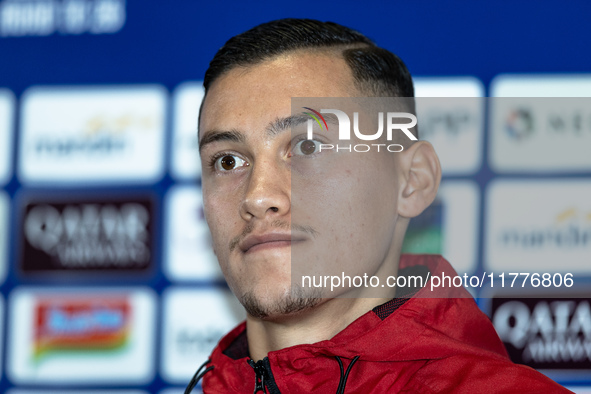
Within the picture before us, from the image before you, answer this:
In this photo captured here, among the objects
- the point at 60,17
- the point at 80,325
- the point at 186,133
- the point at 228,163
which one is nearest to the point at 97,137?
the point at 186,133

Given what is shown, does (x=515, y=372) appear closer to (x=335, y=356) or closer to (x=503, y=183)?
(x=335, y=356)

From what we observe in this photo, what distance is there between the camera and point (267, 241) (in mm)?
843

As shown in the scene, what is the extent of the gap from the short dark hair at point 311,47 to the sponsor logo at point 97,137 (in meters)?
0.56

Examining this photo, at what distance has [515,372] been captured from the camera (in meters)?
0.80

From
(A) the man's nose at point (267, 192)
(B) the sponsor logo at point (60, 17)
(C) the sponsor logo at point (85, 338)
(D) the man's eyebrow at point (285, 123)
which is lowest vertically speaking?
(C) the sponsor logo at point (85, 338)

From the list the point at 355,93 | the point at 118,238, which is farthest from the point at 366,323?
the point at 118,238

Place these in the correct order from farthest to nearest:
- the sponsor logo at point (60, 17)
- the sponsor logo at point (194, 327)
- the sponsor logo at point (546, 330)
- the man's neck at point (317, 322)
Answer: the sponsor logo at point (60, 17)
the sponsor logo at point (194, 327)
the sponsor logo at point (546, 330)
the man's neck at point (317, 322)

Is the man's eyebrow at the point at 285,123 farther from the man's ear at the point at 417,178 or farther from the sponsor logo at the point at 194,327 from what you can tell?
the sponsor logo at the point at 194,327

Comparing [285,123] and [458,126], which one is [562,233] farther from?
[285,123]

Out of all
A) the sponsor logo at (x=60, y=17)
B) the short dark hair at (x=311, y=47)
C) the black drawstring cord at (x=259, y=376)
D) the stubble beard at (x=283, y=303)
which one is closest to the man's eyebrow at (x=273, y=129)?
the short dark hair at (x=311, y=47)

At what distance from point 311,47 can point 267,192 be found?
262mm

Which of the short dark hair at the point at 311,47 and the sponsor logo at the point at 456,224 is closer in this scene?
the short dark hair at the point at 311,47

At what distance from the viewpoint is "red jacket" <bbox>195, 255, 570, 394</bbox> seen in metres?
0.81

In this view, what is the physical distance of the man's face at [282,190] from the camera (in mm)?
839
